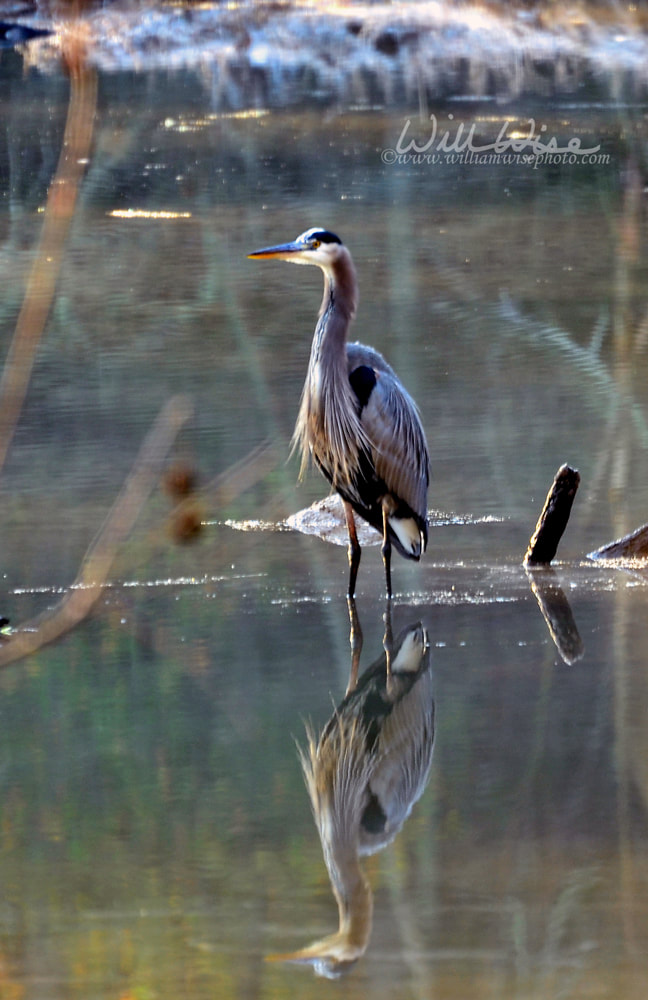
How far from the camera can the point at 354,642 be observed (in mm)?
5406

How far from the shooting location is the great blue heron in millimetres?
6172

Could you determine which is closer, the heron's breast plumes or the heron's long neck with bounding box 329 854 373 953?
the heron's long neck with bounding box 329 854 373 953

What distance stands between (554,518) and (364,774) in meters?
1.76

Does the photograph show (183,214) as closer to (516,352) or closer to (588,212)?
(588,212)

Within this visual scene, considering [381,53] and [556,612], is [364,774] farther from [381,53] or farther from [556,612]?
[381,53]

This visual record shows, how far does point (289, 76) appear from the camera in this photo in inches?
937

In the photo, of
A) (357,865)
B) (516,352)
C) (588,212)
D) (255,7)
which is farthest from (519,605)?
(255,7)

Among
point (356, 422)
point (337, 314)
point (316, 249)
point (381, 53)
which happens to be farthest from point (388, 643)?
point (381, 53)

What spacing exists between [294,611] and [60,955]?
7.71 feet

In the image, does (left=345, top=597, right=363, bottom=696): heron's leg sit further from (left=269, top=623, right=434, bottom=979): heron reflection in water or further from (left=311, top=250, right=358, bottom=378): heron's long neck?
(left=311, top=250, right=358, bottom=378): heron's long neck

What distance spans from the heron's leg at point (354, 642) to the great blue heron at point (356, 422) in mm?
418

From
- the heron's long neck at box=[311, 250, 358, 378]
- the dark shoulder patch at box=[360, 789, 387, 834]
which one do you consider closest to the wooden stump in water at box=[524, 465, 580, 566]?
the heron's long neck at box=[311, 250, 358, 378]

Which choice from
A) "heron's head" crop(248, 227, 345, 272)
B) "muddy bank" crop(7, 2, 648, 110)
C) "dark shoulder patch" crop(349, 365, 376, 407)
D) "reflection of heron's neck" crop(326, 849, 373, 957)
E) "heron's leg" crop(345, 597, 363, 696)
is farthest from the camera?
"muddy bank" crop(7, 2, 648, 110)

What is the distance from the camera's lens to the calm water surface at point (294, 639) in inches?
137
